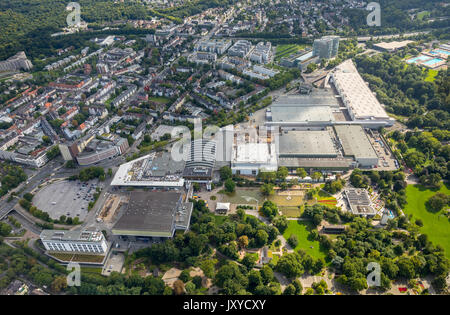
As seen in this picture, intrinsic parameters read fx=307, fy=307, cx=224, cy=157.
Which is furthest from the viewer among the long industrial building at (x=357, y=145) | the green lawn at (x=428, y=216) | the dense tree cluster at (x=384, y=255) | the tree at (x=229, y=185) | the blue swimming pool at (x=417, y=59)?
the blue swimming pool at (x=417, y=59)

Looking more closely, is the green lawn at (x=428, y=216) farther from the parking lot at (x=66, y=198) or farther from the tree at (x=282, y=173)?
the parking lot at (x=66, y=198)

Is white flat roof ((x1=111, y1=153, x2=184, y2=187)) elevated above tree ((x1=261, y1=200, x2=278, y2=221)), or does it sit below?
above

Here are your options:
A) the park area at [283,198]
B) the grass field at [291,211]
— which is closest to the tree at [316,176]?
the park area at [283,198]

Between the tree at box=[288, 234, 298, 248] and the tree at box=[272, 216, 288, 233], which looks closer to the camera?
the tree at box=[288, 234, 298, 248]

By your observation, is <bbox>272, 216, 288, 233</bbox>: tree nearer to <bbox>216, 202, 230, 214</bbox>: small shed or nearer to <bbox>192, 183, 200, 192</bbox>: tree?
<bbox>216, 202, 230, 214</bbox>: small shed

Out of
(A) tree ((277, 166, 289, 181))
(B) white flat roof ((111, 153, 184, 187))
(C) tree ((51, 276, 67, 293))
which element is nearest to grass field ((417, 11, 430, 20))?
(A) tree ((277, 166, 289, 181))

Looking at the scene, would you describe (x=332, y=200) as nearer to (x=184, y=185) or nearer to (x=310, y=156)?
(x=310, y=156)
